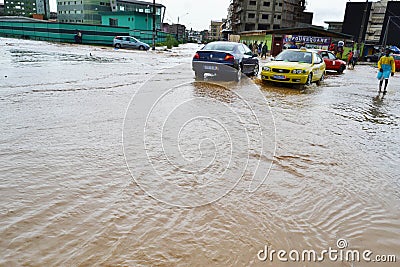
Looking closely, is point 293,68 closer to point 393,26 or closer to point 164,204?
point 164,204

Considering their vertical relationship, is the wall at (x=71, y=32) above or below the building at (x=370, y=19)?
below

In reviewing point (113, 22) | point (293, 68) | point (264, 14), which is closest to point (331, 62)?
point (293, 68)

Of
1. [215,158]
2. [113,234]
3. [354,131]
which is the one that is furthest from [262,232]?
[354,131]

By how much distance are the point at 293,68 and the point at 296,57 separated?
1.43 m

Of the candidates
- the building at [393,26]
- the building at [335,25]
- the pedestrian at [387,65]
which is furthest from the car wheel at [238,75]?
the building at [335,25]

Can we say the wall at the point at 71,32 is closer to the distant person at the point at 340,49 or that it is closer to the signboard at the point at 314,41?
the signboard at the point at 314,41

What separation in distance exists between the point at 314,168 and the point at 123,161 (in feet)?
8.28

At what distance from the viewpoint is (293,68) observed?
11.0m

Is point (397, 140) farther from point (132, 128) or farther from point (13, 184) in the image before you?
point (13, 184)

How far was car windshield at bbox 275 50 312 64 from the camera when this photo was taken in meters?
12.0

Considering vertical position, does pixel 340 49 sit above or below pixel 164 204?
above

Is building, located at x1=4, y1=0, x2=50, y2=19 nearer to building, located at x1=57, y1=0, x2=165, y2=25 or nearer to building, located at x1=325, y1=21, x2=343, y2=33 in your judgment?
building, located at x1=57, y1=0, x2=165, y2=25

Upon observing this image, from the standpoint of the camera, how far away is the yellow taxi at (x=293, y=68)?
1095 centimetres

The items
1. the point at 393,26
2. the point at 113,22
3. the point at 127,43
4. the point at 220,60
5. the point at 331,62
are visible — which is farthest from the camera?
the point at 113,22
